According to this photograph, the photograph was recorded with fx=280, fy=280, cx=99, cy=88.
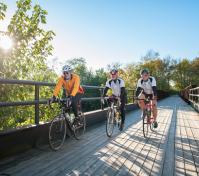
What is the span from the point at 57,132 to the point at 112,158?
155 centimetres

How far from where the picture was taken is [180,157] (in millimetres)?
5777

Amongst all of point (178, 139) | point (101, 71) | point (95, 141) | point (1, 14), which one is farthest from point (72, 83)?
point (101, 71)

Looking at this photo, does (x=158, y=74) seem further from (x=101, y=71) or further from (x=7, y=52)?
(x=7, y=52)

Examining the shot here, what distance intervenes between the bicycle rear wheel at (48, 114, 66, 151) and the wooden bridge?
17cm

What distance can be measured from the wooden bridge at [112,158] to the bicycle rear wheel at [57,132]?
169 mm

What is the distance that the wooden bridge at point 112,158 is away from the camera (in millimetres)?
4695

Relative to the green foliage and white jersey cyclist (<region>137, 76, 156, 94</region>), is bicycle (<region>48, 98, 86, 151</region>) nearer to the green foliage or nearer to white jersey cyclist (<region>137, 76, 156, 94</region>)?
white jersey cyclist (<region>137, 76, 156, 94</region>)

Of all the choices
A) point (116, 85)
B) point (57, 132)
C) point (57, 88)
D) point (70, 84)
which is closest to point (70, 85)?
point (70, 84)

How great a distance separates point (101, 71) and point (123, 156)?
207ft

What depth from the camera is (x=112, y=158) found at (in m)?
5.54

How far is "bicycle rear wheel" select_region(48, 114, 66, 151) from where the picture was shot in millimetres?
6113

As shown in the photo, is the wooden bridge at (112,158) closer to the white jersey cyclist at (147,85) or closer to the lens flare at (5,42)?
the white jersey cyclist at (147,85)

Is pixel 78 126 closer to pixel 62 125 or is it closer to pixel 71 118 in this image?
pixel 71 118

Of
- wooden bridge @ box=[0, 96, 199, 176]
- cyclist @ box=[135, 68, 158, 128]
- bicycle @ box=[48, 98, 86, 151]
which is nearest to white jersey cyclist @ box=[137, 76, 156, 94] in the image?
cyclist @ box=[135, 68, 158, 128]
